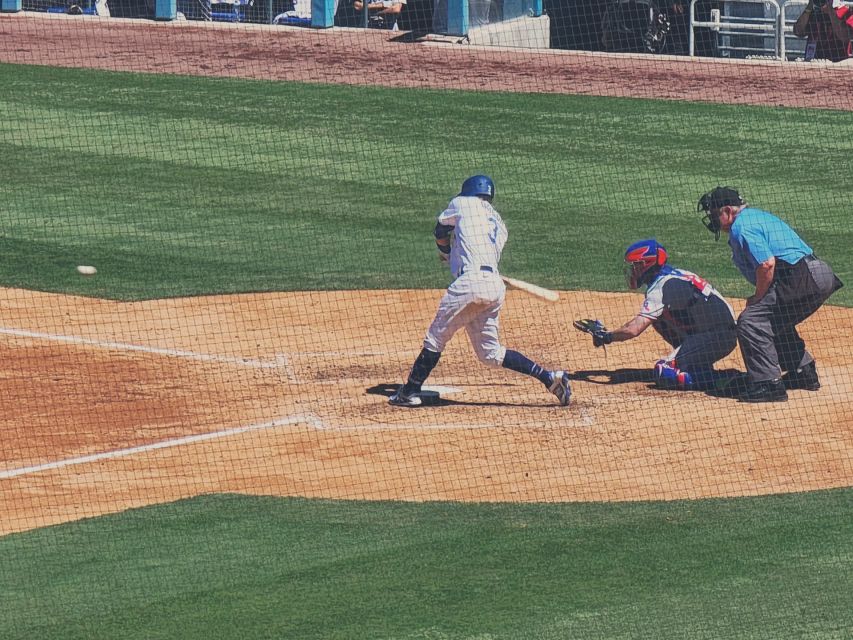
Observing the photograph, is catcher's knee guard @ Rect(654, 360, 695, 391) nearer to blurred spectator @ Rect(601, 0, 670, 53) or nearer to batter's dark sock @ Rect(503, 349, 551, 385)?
batter's dark sock @ Rect(503, 349, 551, 385)

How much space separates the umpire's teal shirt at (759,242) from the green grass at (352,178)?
9.84ft

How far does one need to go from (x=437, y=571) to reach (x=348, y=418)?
268cm

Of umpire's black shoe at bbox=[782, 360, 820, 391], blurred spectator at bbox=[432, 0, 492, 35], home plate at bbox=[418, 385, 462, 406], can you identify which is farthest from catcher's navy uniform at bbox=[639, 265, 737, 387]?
blurred spectator at bbox=[432, 0, 492, 35]

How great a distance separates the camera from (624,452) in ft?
28.9

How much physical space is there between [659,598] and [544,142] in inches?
473

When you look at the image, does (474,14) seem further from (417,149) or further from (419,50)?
(417,149)

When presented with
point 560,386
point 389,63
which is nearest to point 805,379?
point 560,386

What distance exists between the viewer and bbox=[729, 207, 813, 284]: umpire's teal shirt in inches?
376

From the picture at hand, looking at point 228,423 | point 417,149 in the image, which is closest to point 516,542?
point 228,423

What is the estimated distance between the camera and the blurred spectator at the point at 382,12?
80.2ft

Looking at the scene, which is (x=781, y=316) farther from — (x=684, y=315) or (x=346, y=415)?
(x=346, y=415)

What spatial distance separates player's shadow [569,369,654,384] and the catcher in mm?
252

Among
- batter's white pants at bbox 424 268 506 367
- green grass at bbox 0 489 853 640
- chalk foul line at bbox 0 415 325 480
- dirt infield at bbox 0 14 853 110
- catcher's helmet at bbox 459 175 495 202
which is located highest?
dirt infield at bbox 0 14 853 110

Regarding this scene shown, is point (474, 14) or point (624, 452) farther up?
point (474, 14)
